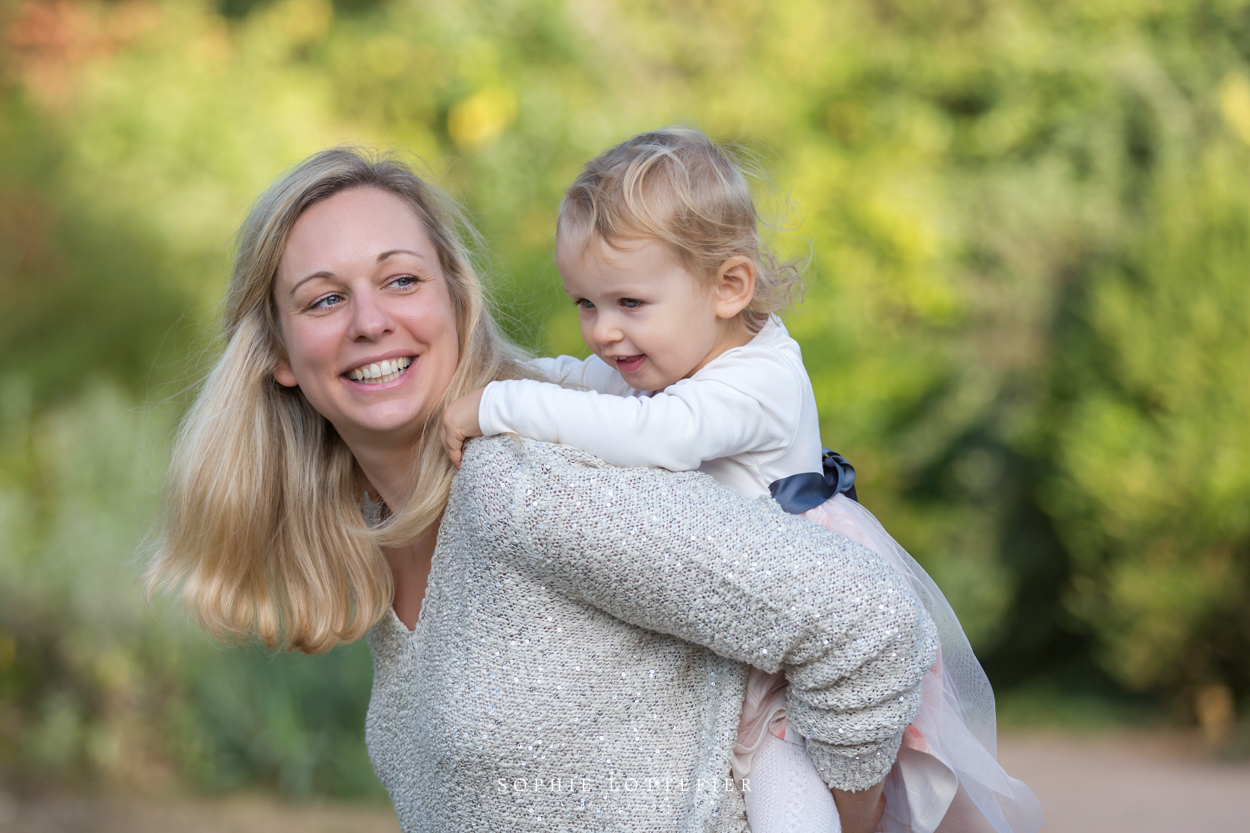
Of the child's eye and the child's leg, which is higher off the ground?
the child's eye

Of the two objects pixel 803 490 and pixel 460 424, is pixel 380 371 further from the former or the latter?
pixel 803 490

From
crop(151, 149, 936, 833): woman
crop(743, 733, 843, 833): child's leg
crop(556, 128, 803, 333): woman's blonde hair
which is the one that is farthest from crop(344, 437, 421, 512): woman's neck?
crop(743, 733, 843, 833): child's leg

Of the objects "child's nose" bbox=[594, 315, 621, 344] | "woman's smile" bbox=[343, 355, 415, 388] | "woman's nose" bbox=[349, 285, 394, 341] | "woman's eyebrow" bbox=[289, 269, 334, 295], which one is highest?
"woman's eyebrow" bbox=[289, 269, 334, 295]

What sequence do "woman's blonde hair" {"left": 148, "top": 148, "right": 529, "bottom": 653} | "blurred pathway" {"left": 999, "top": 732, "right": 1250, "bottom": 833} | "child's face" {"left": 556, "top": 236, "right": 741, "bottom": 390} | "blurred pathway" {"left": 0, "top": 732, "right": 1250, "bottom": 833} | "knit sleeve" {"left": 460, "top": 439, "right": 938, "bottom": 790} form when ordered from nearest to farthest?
1. "knit sleeve" {"left": 460, "top": 439, "right": 938, "bottom": 790}
2. "child's face" {"left": 556, "top": 236, "right": 741, "bottom": 390}
3. "woman's blonde hair" {"left": 148, "top": 148, "right": 529, "bottom": 653}
4. "blurred pathway" {"left": 0, "top": 732, "right": 1250, "bottom": 833}
5. "blurred pathway" {"left": 999, "top": 732, "right": 1250, "bottom": 833}

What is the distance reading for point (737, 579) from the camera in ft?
5.11

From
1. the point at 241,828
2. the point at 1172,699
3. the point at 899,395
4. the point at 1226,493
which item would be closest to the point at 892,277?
the point at 899,395

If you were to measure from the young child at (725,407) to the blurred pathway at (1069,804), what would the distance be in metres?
3.50

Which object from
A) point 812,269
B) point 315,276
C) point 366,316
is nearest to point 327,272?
point 315,276

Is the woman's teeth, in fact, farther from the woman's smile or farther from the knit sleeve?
the knit sleeve

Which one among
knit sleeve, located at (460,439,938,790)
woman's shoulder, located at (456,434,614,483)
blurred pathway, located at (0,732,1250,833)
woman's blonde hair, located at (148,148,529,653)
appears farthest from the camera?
blurred pathway, located at (0,732,1250,833)

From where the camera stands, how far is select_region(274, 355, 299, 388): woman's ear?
220cm

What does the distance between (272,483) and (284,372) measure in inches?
→ 8.7

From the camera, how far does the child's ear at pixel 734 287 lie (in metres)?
1.97

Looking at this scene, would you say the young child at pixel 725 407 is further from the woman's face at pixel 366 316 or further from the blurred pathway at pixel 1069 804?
the blurred pathway at pixel 1069 804
